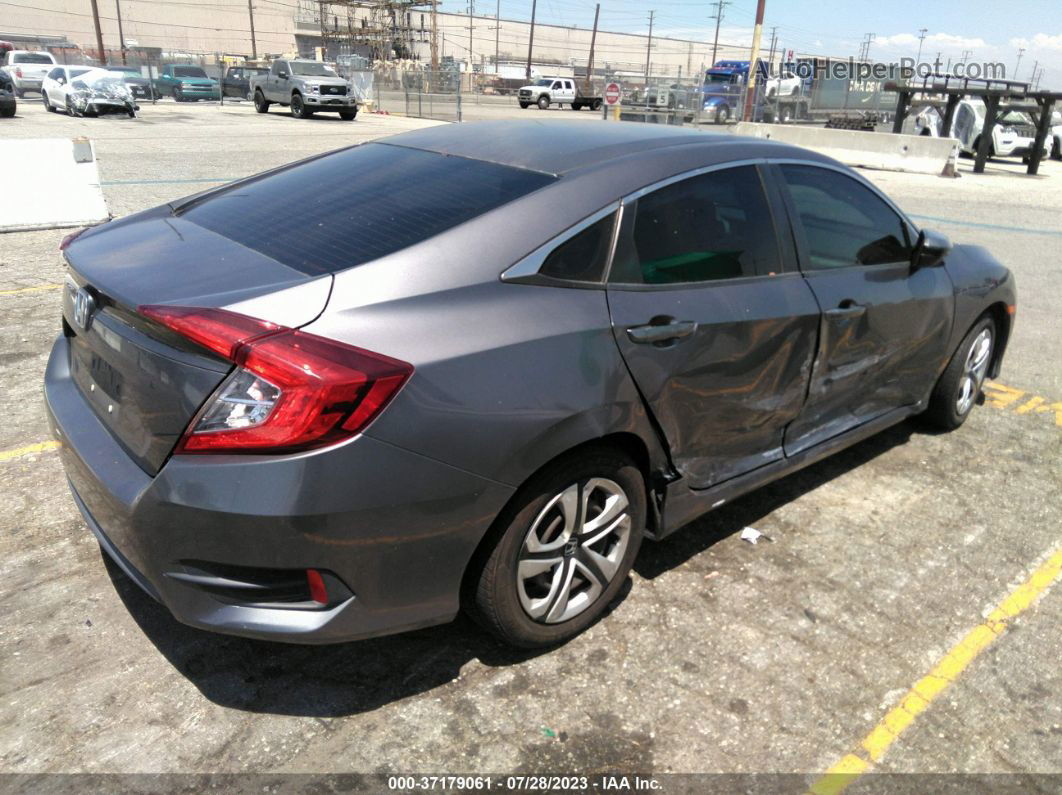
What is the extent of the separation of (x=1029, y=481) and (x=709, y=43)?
424 feet

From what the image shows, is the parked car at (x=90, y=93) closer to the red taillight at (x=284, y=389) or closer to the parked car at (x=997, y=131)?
the parked car at (x=997, y=131)

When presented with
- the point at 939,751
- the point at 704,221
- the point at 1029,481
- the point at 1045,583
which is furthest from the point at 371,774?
the point at 1029,481

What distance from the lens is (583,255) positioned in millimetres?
2631

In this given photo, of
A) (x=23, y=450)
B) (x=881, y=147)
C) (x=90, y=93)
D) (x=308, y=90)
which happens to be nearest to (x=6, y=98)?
(x=90, y=93)

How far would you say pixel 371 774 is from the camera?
2.31 m

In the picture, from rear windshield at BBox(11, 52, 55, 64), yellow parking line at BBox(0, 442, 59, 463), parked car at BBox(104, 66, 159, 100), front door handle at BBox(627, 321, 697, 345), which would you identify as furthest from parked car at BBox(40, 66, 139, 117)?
front door handle at BBox(627, 321, 697, 345)

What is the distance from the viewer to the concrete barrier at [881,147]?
751 inches

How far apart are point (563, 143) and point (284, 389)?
1.58 metres

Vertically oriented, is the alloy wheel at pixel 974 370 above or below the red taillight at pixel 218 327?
below

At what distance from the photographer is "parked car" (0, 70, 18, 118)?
2523 cm

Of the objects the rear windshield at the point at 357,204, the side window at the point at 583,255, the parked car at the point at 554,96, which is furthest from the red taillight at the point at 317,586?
the parked car at the point at 554,96

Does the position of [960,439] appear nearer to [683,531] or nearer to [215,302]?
[683,531]

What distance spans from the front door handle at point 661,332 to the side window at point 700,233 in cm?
16

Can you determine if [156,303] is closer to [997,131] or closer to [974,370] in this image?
[974,370]
